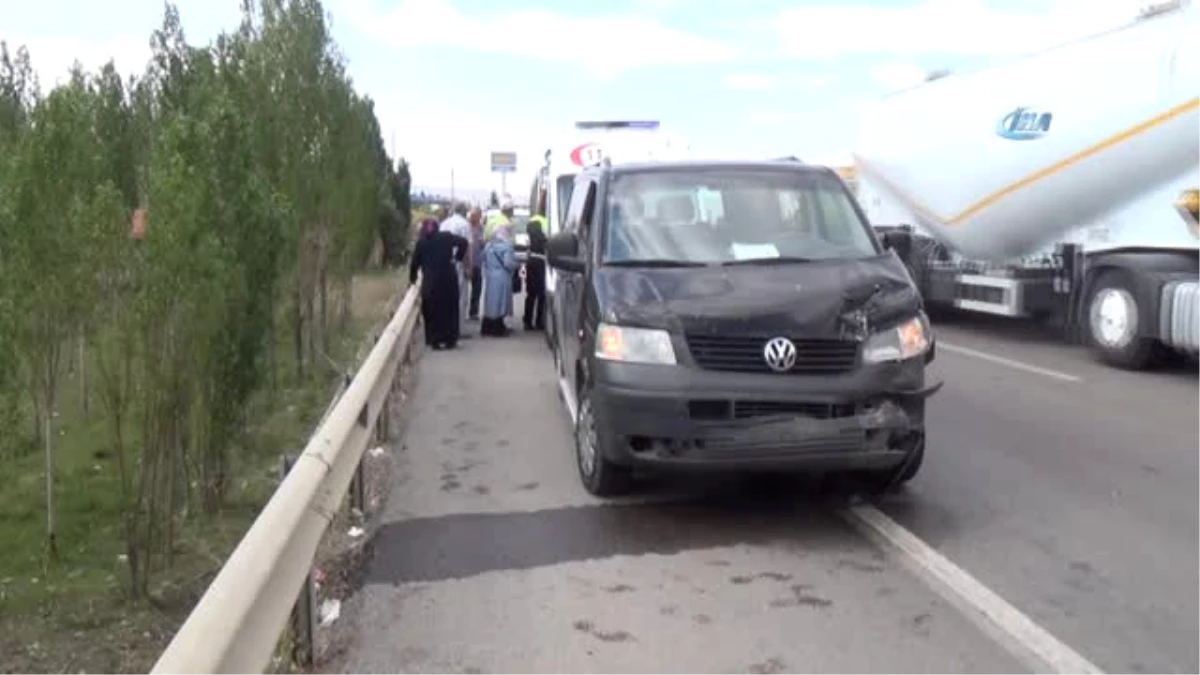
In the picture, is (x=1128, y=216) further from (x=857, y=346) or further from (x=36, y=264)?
(x=36, y=264)

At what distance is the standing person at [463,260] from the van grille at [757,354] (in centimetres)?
912

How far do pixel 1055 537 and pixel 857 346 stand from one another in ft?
4.60

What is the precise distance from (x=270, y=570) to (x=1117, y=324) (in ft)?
38.8

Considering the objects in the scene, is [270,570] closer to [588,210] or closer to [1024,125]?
[588,210]

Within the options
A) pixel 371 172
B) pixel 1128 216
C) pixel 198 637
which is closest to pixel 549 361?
pixel 371 172

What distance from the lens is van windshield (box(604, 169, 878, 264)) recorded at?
7.56 metres

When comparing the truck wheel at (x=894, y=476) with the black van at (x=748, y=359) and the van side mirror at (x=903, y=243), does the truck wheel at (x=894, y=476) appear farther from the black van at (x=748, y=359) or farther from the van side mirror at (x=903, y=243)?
the van side mirror at (x=903, y=243)

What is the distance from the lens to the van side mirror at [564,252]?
8.10 meters

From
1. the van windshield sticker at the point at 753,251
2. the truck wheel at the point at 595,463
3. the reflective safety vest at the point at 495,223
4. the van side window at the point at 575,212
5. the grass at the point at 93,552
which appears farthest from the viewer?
the reflective safety vest at the point at 495,223

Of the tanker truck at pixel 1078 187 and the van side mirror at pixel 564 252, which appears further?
the tanker truck at pixel 1078 187

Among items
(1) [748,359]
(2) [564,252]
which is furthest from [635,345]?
(2) [564,252]

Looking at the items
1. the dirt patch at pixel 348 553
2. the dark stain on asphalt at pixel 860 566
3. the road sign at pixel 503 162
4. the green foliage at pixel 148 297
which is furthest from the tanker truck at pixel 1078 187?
the road sign at pixel 503 162

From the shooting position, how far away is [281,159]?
38.8ft

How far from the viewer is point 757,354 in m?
6.66
